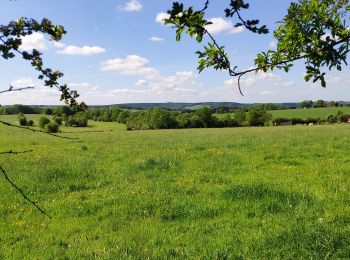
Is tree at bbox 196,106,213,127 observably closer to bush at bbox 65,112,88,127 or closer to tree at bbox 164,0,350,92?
bush at bbox 65,112,88,127

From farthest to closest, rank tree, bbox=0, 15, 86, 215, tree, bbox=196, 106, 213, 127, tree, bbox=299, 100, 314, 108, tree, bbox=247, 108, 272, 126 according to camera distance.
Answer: tree, bbox=299, 100, 314, 108
tree, bbox=247, 108, 272, 126
tree, bbox=196, 106, 213, 127
tree, bbox=0, 15, 86, 215

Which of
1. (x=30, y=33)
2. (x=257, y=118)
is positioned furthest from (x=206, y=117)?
(x=30, y=33)

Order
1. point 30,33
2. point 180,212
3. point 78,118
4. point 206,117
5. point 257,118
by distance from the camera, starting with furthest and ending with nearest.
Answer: point 257,118 < point 206,117 < point 180,212 < point 78,118 < point 30,33

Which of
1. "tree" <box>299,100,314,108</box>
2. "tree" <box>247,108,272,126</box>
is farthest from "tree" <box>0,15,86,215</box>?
"tree" <box>299,100,314,108</box>

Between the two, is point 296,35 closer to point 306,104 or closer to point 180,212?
point 180,212

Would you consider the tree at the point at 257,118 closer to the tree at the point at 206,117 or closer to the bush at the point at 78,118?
the tree at the point at 206,117

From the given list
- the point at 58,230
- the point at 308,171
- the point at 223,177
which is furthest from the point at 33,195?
the point at 308,171

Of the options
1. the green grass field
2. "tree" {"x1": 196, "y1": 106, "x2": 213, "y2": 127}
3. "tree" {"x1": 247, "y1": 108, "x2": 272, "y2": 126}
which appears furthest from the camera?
"tree" {"x1": 247, "y1": 108, "x2": 272, "y2": 126}

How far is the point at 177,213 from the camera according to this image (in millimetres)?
9195

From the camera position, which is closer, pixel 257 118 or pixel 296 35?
pixel 296 35

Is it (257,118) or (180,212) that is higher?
(180,212)

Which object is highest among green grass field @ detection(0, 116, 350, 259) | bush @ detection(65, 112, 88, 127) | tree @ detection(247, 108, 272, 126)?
bush @ detection(65, 112, 88, 127)

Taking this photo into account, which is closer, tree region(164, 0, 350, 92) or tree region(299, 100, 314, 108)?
tree region(164, 0, 350, 92)

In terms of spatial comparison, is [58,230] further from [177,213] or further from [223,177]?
[223,177]
